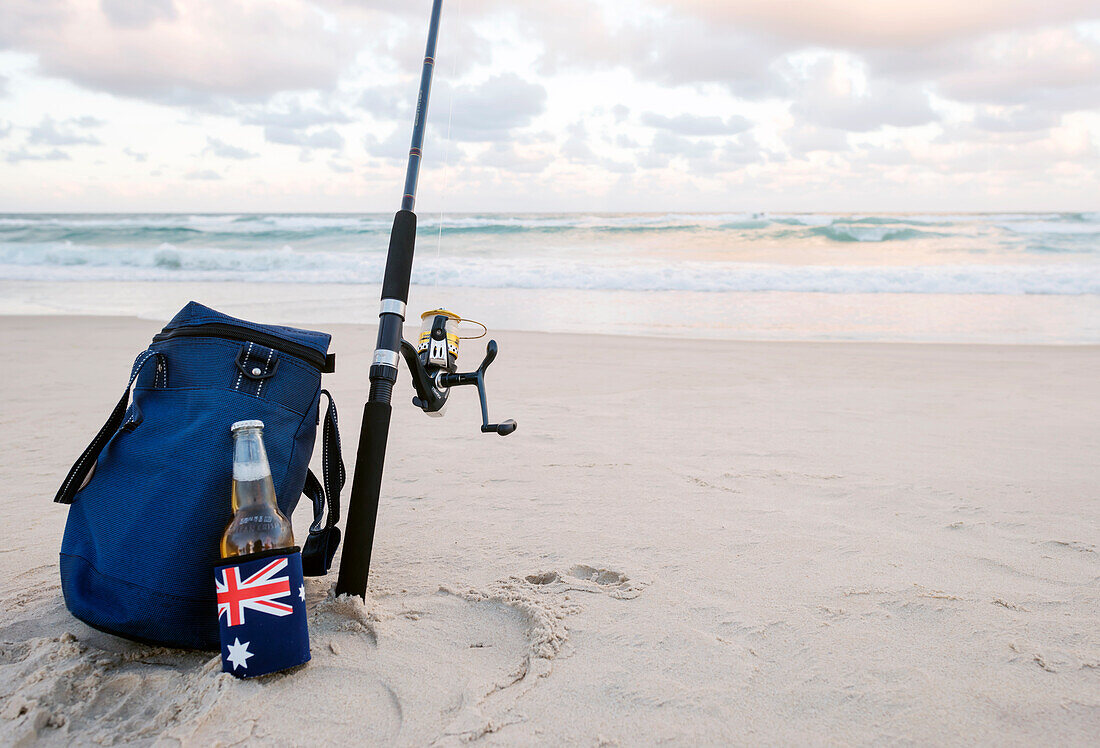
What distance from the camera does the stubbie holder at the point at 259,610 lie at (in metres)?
1.48

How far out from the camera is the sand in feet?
4.82

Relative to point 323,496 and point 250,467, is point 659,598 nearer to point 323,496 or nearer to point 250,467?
point 323,496

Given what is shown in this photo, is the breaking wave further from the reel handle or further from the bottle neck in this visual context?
the bottle neck

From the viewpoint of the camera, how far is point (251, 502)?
4.96 ft

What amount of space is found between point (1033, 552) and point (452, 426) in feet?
8.16

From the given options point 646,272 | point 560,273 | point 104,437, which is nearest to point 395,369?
point 104,437

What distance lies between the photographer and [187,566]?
158cm

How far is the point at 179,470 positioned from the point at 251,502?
0.70ft

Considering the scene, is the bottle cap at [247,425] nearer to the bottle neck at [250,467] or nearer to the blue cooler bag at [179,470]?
the bottle neck at [250,467]

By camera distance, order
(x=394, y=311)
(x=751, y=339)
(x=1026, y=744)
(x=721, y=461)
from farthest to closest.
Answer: (x=751, y=339)
(x=721, y=461)
(x=394, y=311)
(x=1026, y=744)

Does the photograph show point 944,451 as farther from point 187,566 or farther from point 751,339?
point 751,339

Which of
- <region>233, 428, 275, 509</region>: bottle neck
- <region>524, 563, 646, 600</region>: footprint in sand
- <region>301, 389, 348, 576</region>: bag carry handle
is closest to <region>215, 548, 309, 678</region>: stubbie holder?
<region>233, 428, 275, 509</region>: bottle neck

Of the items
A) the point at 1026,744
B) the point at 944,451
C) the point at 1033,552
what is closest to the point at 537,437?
the point at 944,451

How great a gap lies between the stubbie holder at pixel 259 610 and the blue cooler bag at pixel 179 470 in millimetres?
63
